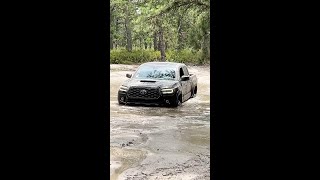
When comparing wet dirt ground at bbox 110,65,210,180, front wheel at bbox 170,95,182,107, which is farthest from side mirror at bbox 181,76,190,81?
wet dirt ground at bbox 110,65,210,180

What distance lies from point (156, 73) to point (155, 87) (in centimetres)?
117

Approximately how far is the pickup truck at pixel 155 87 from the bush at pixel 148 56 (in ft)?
74.2

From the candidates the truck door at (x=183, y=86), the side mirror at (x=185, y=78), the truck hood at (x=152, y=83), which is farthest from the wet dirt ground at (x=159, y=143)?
the side mirror at (x=185, y=78)

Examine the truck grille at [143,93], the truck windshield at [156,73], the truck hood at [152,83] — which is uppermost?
the truck windshield at [156,73]

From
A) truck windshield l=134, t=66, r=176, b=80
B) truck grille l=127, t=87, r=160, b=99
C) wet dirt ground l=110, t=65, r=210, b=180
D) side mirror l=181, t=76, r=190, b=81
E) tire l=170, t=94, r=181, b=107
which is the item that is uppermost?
truck windshield l=134, t=66, r=176, b=80

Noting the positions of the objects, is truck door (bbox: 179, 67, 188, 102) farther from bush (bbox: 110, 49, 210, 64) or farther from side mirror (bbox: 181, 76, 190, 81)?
bush (bbox: 110, 49, 210, 64)

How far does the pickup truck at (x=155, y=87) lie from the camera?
12859mm

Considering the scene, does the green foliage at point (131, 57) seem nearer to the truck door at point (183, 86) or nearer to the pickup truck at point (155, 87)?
the truck door at point (183, 86)

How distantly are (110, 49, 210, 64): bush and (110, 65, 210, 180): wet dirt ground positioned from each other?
23.7m

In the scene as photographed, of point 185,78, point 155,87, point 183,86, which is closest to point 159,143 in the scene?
point 155,87

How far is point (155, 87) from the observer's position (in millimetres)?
12727

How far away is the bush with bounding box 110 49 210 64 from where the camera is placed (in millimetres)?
37406
